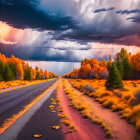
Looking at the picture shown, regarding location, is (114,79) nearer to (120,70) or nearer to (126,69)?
(120,70)

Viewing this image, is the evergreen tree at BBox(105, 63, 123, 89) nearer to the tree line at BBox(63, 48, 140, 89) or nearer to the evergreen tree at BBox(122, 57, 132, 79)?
the tree line at BBox(63, 48, 140, 89)

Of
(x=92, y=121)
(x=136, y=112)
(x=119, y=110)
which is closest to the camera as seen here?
(x=136, y=112)

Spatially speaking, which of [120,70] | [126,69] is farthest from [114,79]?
[126,69]

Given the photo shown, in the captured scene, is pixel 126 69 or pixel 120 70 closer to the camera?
pixel 120 70

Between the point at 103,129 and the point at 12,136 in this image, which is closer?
the point at 12,136

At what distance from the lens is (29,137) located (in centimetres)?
504

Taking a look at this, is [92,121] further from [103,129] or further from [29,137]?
[29,137]

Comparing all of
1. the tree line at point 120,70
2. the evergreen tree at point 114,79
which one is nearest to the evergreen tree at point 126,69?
the tree line at point 120,70

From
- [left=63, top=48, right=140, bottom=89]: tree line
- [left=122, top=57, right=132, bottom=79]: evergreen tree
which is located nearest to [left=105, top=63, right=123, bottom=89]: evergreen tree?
[left=63, top=48, right=140, bottom=89]: tree line

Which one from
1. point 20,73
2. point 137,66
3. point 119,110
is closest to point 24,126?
point 119,110

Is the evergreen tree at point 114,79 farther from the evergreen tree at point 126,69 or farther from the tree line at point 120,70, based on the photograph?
the evergreen tree at point 126,69

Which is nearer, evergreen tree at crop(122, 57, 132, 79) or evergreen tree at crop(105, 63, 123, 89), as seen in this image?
evergreen tree at crop(105, 63, 123, 89)

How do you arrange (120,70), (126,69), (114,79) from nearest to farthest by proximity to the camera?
(114,79) → (120,70) → (126,69)

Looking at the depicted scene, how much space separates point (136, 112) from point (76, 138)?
3486mm
